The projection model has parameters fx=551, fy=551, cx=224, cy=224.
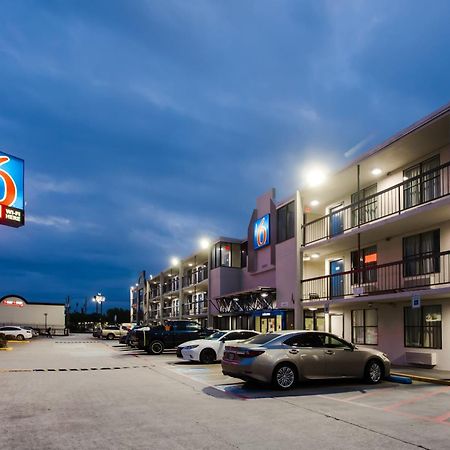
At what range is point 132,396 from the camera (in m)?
12.1

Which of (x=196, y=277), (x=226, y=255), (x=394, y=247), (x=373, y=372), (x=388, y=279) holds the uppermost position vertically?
(x=226, y=255)

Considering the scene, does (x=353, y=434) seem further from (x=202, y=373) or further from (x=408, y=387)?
(x=202, y=373)

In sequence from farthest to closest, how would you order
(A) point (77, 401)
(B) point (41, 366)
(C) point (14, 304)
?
1. (C) point (14, 304)
2. (B) point (41, 366)
3. (A) point (77, 401)

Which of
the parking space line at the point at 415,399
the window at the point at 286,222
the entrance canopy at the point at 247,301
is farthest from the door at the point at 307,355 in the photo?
the entrance canopy at the point at 247,301

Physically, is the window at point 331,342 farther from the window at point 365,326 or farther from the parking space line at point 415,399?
the window at point 365,326

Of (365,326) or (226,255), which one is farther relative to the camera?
(226,255)

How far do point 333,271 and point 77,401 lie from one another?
17.1m

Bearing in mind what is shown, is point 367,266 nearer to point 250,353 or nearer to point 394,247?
point 394,247

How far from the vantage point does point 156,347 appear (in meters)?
27.4

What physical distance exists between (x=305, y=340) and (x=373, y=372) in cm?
222

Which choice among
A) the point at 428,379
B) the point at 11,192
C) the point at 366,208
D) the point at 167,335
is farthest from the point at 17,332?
the point at 428,379

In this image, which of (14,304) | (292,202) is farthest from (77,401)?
(14,304)

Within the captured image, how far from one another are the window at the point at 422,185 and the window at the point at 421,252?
1256 mm

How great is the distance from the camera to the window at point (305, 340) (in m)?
13.7
